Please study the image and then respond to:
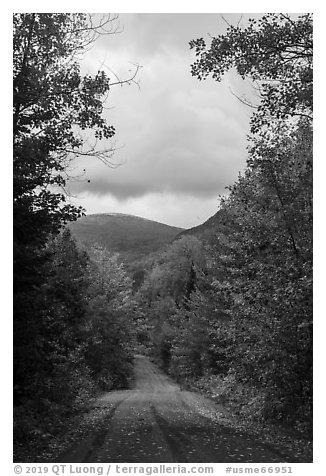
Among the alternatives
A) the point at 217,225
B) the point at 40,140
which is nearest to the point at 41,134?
the point at 40,140

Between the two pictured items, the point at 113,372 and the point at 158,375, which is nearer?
the point at 113,372

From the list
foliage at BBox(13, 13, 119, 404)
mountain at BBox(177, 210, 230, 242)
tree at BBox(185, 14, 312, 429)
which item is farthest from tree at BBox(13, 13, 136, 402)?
mountain at BBox(177, 210, 230, 242)

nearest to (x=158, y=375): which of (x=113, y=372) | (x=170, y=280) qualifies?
(x=170, y=280)

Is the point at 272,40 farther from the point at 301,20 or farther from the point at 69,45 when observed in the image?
the point at 69,45

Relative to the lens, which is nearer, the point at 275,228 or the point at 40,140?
the point at 40,140

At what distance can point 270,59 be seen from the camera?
12.2m

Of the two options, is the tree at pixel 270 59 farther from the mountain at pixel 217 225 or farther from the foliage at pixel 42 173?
the mountain at pixel 217 225

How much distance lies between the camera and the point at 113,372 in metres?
44.6

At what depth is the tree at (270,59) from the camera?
11734 millimetres

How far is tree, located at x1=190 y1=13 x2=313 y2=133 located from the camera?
11.7 meters

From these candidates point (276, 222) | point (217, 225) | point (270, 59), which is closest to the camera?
point (270, 59)

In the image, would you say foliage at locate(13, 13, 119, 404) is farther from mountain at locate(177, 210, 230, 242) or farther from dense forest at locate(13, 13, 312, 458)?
mountain at locate(177, 210, 230, 242)

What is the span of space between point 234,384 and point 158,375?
44.2 m

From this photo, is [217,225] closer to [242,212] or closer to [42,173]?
[242,212]
